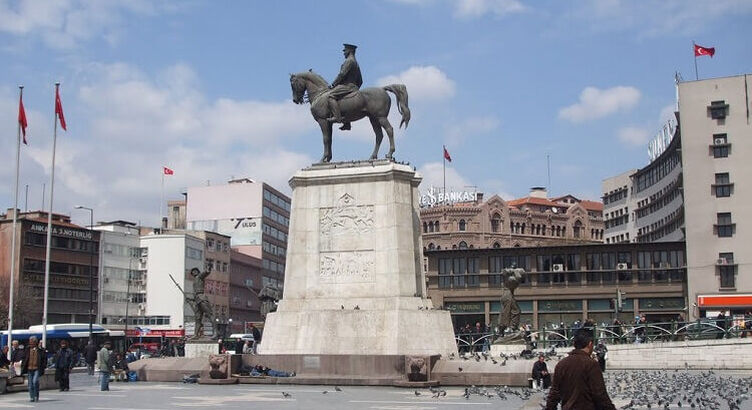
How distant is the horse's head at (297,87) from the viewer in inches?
1258

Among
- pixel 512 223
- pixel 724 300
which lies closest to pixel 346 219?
pixel 724 300

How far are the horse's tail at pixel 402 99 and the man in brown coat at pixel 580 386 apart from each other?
2134cm

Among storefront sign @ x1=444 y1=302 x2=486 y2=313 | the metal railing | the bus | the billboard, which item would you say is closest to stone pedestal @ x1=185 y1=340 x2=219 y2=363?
the metal railing

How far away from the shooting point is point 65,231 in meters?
96.2

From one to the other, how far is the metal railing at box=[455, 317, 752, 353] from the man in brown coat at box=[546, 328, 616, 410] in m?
29.4

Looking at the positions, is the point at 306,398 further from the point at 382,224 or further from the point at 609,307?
the point at 609,307

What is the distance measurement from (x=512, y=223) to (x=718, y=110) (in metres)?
87.4

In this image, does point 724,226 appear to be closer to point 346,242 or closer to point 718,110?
point 718,110

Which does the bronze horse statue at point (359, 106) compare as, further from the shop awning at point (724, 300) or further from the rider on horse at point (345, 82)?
the shop awning at point (724, 300)

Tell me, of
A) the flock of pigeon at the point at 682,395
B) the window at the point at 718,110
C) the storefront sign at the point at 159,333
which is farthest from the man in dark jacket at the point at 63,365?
the storefront sign at the point at 159,333

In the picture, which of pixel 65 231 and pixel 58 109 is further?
pixel 65 231

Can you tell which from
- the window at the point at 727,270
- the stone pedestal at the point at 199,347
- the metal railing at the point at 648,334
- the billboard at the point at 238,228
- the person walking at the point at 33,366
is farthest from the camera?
the billboard at the point at 238,228

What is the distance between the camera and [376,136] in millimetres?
31109

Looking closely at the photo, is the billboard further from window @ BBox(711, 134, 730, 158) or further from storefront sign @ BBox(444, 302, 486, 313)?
window @ BBox(711, 134, 730, 158)
